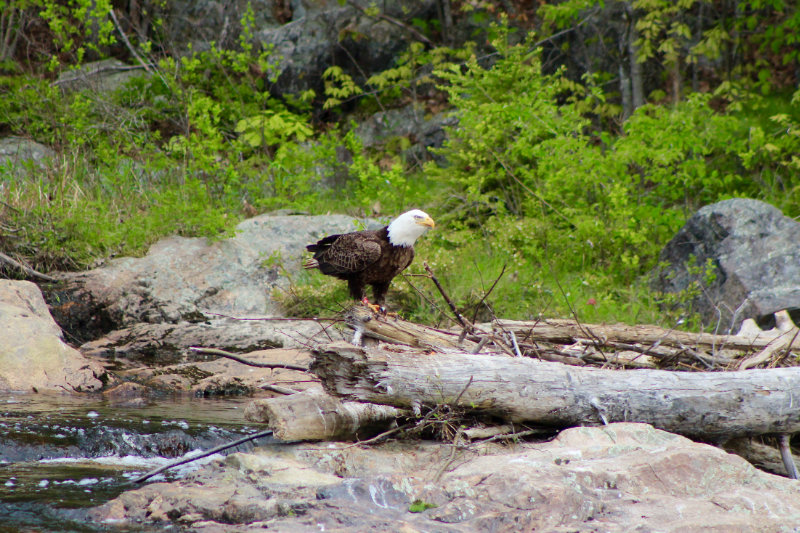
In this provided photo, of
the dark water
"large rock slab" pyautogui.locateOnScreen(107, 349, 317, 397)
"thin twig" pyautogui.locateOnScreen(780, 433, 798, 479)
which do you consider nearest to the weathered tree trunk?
the dark water

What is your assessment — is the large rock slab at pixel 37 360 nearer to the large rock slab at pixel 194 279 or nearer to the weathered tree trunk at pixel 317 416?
the large rock slab at pixel 194 279

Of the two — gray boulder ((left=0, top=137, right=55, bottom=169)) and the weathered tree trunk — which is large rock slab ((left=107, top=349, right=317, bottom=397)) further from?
gray boulder ((left=0, top=137, right=55, bottom=169))

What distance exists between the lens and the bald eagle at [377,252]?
5340 mm

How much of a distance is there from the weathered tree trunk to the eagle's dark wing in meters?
1.39

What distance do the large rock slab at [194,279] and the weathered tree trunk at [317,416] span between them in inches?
138

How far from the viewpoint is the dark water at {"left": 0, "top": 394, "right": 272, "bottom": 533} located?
11.6 feet

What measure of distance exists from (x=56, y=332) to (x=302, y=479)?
3853mm

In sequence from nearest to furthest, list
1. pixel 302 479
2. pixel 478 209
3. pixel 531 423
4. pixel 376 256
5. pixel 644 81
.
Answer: pixel 302 479, pixel 531 423, pixel 376 256, pixel 478 209, pixel 644 81

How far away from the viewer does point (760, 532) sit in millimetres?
3090

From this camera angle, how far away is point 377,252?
17.4 feet

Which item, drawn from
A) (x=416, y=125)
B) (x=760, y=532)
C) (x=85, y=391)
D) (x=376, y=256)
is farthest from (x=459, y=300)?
(x=416, y=125)

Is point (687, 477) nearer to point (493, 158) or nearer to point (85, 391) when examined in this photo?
point (85, 391)

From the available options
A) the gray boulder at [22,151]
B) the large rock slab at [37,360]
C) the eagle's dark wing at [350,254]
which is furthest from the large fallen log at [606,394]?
the gray boulder at [22,151]

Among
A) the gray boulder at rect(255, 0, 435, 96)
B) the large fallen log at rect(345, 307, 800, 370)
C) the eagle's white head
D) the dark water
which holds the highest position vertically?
the gray boulder at rect(255, 0, 435, 96)
